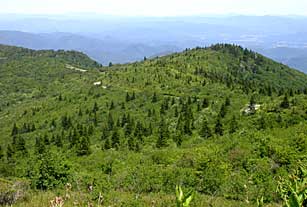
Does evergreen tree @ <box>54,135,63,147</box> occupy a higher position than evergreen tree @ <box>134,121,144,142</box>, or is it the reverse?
evergreen tree @ <box>134,121,144,142</box>

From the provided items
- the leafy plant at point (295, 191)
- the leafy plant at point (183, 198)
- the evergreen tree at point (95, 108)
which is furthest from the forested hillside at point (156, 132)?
the leafy plant at point (183, 198)

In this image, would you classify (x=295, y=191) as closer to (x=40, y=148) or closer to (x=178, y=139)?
(x=178, y=139)

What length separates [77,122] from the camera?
86.6 metres

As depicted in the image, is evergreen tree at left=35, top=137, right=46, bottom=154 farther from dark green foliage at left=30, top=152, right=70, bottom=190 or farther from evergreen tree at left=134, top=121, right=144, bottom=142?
dark green foliage at left=30, top=152, right=70, bottom=190

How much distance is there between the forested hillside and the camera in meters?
18.2

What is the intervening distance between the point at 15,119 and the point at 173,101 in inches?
1809

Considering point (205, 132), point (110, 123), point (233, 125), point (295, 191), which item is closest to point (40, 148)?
point (110, 123)

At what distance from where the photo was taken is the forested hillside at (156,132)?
59.8 ft

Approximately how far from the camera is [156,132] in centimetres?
6159

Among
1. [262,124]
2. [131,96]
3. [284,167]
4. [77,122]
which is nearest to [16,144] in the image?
[77,122]

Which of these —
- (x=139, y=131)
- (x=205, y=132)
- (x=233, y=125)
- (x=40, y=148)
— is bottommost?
(x=40, y=148)

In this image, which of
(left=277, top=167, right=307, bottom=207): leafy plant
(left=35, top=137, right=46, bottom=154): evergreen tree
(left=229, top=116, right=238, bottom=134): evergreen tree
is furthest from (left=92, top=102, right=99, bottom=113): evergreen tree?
(left=277, top=167, right=307, bottom=207): leafy plant

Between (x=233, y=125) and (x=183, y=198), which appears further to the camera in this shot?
(x=233, y=125)

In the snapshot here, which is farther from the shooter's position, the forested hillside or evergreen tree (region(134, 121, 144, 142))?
evergreen tree (region(134, 121, 144, 142))
